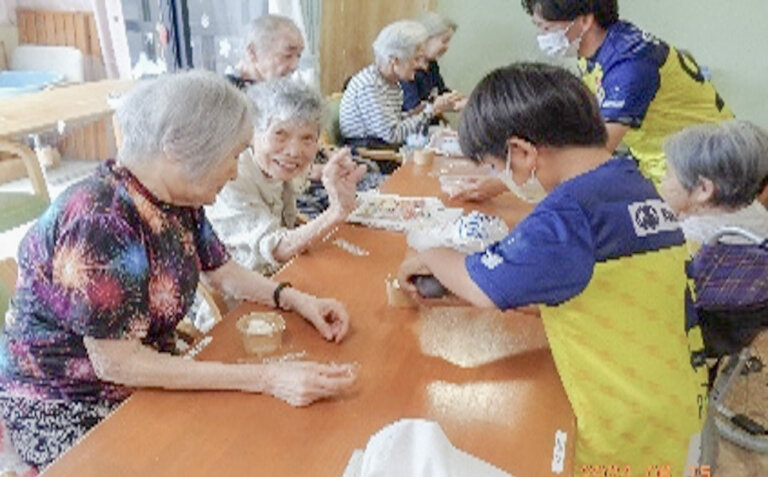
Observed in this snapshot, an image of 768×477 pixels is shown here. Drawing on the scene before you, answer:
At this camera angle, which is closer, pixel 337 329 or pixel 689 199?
pixel 337 329

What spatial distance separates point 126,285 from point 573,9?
1819 millimetres

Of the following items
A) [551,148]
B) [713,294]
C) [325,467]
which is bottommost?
[713,294]

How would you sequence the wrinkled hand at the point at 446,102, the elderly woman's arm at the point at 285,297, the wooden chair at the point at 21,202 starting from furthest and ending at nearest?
1. the wrinkled hand at the point at 446,102
2. the wooden chair at the point at 21,202
3. the elderly woman's arm at the point at 285,297

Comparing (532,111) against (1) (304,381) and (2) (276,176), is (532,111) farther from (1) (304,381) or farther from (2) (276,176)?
(2) (276,176)

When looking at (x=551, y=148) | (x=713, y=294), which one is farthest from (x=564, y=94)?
(x=713, y=294)

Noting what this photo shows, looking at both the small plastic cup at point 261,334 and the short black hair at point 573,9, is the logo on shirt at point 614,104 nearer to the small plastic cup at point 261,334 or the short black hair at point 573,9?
the short black hair at point 573,9

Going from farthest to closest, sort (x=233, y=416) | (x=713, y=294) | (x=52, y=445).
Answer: (x=713, y=294) → (x=52, y=445) → (x=233, y=416)

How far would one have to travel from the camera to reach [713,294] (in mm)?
1873

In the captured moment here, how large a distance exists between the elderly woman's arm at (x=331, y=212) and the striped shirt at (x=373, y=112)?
172 centimetres

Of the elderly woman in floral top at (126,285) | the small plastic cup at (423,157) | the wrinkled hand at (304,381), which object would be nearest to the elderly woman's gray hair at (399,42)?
the small plastic cup at (423,157)

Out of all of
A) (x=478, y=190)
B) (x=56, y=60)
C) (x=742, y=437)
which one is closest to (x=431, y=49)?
(x=478, y=190)

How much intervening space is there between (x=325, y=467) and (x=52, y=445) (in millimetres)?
673

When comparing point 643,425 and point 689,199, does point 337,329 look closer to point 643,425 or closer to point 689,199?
point 643,425

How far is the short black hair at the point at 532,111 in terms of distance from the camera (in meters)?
1.29
